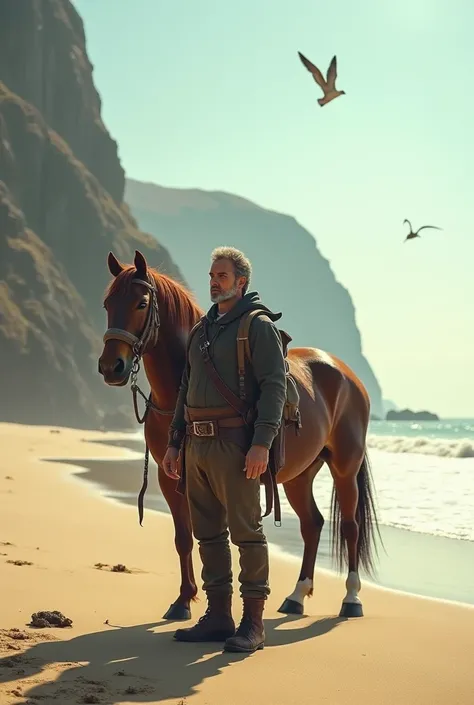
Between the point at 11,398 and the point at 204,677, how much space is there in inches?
1942

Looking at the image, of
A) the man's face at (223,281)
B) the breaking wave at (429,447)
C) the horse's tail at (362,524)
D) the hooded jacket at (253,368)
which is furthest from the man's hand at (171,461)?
the breaking wave at (429,447)

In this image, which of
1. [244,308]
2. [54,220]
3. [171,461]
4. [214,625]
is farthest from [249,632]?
Answer: [54,220]

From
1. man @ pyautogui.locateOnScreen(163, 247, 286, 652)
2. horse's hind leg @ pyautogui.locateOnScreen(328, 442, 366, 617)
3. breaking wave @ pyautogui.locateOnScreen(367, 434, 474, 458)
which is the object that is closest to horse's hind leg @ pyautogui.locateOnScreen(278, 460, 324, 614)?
horse's hind leg @ pyautogui.locateOnScreen(328, 442, 366, 617)

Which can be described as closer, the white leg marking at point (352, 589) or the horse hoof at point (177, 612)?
the horse hoof at point (177, 612)

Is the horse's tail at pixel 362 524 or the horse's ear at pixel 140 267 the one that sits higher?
the horse's ear at pixel 140 267

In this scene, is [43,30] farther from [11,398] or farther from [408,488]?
[408,488]

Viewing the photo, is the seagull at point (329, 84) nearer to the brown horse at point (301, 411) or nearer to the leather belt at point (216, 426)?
the brown horse at point (301, 411)

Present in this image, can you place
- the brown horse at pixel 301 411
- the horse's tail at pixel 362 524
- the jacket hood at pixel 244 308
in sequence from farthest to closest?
the horse's tail at pixel 362 524 → the brown horse at pixel 301 411 → the jacket hood at pixel 244 308

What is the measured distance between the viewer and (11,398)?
51688 mm

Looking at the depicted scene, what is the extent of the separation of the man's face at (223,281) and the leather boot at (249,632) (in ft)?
5.41

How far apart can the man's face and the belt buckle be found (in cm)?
68

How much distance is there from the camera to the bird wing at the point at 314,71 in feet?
40.3

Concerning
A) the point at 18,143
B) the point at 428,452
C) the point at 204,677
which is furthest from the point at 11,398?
the point at 204,677

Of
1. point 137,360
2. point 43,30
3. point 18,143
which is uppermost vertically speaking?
point 43,30
